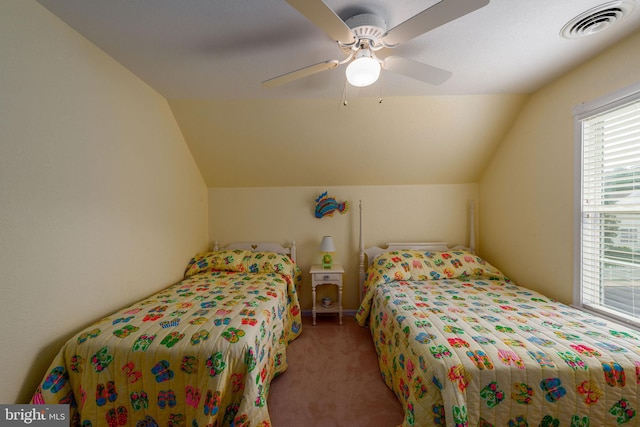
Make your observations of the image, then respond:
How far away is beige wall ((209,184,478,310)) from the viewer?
10.6 ft

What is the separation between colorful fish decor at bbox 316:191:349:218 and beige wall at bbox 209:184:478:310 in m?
0.09

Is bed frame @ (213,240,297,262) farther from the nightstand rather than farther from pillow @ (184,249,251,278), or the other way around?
the nightstand

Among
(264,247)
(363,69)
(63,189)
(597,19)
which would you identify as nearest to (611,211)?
(597,19)

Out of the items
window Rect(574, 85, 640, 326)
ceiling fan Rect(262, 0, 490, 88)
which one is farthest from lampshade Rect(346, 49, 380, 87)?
window Rect(574, 85, 640, 326)

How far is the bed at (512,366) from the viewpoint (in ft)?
3.95

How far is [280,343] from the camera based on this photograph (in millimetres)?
2107

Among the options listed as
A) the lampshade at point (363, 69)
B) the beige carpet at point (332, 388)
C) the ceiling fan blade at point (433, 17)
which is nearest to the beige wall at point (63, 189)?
the beige carpet at point (332, 388)

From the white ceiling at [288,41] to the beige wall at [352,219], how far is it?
52.2 inches

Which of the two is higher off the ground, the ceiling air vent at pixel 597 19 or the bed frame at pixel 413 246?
the ceiling air vent at pixel 597 19

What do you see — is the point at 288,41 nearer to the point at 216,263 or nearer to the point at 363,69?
the point at 363,69

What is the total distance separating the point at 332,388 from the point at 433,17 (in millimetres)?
2327

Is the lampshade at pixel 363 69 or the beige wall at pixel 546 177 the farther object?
the beige wall at pixel 546 177

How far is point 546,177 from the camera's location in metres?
2.19

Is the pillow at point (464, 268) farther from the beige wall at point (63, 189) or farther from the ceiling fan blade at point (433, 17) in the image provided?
the beige wall at point (63, 189)
